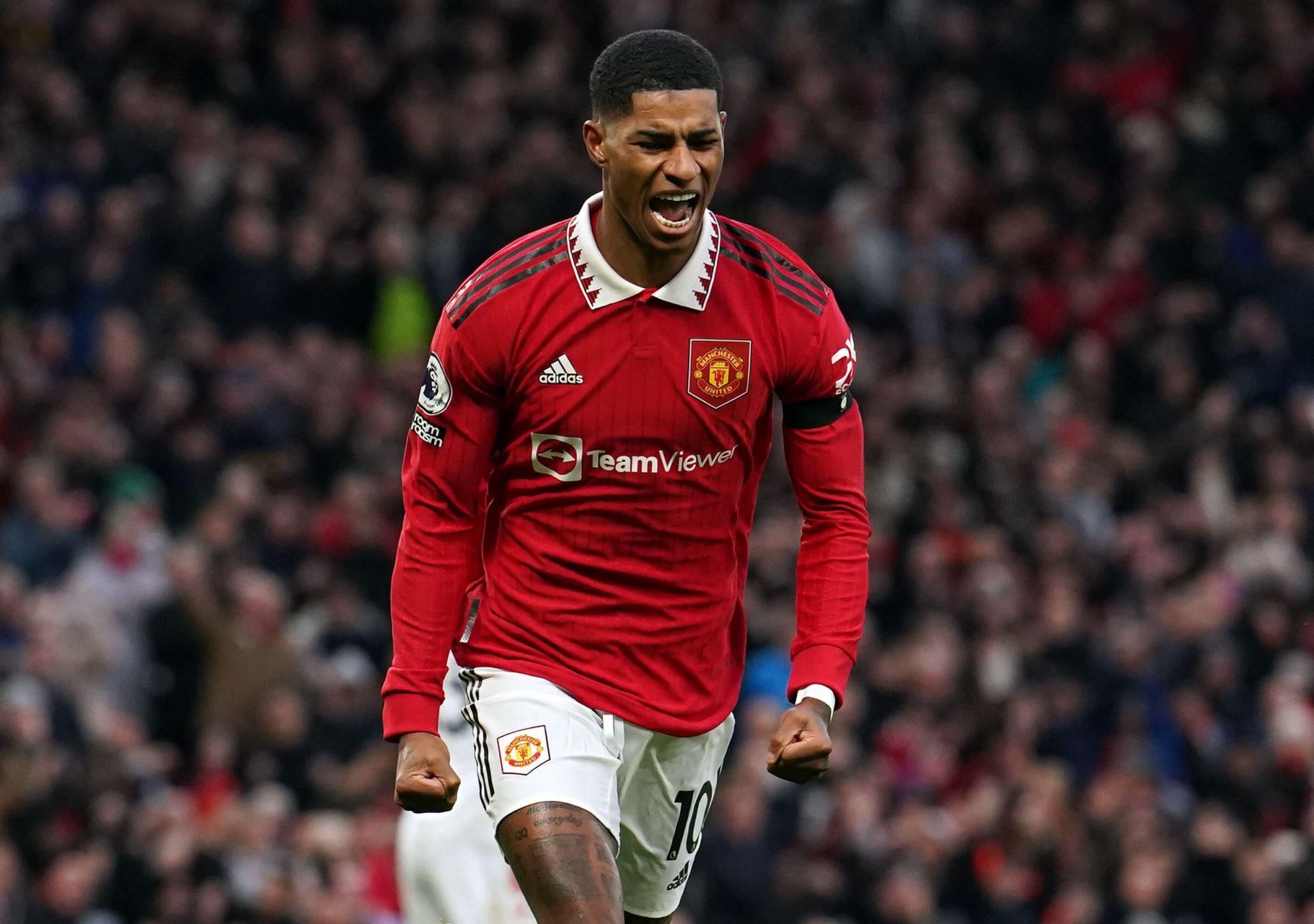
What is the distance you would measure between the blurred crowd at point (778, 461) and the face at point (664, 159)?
6057 mm

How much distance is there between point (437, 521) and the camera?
5746 mm

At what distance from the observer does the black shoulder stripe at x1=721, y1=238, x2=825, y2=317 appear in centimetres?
582

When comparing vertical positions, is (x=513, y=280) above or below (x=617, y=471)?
above

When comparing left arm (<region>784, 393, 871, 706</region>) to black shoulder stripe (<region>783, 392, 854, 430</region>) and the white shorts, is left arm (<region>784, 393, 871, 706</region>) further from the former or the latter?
the white shorts

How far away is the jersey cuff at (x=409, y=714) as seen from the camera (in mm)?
5613

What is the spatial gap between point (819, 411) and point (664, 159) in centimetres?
79

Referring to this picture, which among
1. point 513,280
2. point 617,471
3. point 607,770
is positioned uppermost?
point 513,280

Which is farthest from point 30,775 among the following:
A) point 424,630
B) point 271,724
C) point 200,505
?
point 424,630

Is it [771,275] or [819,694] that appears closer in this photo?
[819,694]

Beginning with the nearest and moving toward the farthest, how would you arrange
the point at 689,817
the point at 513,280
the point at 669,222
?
the point at 669,222, the point at 513,280, the point at 689,817

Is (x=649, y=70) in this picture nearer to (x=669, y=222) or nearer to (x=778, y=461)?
(x=669, y=222)

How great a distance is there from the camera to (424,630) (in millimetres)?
5711

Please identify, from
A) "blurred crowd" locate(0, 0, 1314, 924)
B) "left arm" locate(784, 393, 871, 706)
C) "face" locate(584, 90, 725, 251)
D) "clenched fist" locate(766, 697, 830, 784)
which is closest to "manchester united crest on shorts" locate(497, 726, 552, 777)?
"clenched fist" locate(766, 697, 830, 784)

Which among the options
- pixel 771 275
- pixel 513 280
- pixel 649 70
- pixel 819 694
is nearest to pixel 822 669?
pixel 819 694
